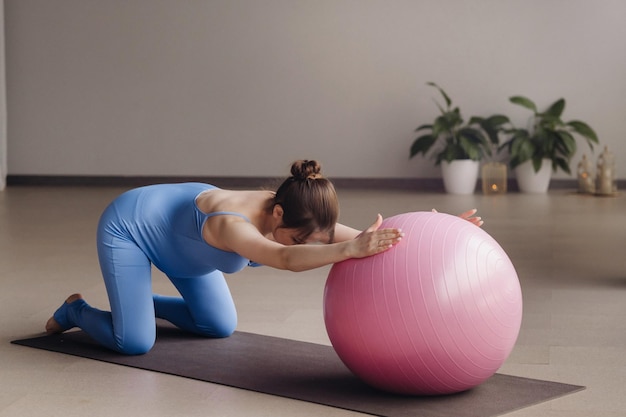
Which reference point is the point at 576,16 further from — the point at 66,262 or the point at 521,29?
the point at 66,262

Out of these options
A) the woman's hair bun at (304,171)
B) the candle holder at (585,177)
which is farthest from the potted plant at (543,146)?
the woman's hair bun at (304,171)

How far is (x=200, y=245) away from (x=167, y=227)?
17cm

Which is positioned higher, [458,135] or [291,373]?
[458,135]

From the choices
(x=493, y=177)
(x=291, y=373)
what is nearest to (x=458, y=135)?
(x=493, y=177)

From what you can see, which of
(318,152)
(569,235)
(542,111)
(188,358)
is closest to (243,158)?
(318,152)

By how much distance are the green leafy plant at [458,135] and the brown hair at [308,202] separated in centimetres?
548

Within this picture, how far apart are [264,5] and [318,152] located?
1.46 m

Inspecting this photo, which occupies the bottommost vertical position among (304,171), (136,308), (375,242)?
(136,308)

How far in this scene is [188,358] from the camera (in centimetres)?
327

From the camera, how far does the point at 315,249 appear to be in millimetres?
2740

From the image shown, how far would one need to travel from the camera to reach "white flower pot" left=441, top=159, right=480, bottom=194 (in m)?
8.32

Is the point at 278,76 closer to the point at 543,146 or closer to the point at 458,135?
the point at 458,135

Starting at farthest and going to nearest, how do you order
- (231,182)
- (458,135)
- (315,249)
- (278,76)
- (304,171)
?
(231,182), (278,76), (458,135), (304,171), (315,249)

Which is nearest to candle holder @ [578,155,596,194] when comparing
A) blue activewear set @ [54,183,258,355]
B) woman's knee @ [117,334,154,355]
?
blue activewear set @ [54,183,258,355]
